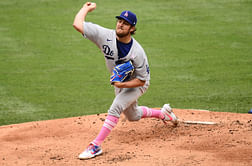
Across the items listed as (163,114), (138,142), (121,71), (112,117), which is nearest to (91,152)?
(112,117)

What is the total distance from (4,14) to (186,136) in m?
9.43

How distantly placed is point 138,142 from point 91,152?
865 millimetres

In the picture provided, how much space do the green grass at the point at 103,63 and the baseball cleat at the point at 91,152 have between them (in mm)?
2400

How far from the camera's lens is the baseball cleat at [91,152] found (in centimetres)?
521

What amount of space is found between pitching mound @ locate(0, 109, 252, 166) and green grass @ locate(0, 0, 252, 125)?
0.85 m

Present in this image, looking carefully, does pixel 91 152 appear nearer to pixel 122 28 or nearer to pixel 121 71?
pixel 121 71

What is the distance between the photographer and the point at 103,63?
10305 mm

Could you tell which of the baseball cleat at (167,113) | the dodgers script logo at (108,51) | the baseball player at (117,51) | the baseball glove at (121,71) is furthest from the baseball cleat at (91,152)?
the baseball cleat at (167,113)

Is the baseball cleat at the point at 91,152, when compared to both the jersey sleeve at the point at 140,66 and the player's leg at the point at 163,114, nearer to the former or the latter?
the jersey sleeve at the point at 140,66

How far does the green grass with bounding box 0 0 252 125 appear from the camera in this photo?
8117mm

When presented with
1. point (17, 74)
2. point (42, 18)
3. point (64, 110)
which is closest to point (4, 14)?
point (42, 18)

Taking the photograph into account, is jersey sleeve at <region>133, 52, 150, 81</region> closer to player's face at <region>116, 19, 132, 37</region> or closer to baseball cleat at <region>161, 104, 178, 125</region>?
player's face at <region>116, 19, 132, 37</region>

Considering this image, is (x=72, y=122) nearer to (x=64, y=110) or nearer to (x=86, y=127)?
(x=86, y=127)

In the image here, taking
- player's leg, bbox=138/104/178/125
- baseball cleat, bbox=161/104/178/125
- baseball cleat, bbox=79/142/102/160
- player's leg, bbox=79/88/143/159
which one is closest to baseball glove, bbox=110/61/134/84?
player's leg, bbox=79/88/143/159
